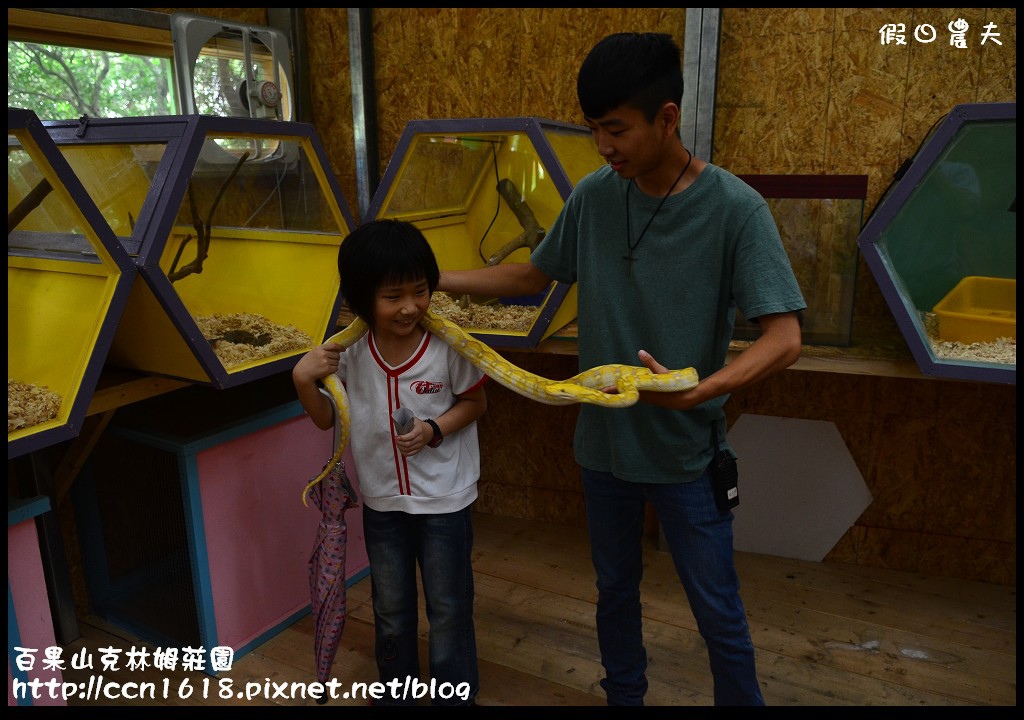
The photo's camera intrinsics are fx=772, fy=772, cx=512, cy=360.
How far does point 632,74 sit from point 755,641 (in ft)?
6.31

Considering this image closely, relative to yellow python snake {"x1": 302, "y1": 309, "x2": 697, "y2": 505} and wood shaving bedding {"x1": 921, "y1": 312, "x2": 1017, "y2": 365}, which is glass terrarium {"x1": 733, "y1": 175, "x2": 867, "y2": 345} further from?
yellow python snake {"x1": 302, "y1": 309, "x2": 697, "y2": 505}

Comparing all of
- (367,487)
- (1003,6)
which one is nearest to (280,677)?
(367,487)

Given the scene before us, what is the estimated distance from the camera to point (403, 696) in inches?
84.9

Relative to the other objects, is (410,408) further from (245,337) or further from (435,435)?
(245,337)

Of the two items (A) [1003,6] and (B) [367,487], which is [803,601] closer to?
(B) [367,487]

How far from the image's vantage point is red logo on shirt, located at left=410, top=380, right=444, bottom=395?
6.19ft

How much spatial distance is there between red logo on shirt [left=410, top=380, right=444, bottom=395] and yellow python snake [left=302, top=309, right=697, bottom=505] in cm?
11

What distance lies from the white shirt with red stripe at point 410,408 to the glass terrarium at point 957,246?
4.34 feet

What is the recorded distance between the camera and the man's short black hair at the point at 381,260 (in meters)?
1.71

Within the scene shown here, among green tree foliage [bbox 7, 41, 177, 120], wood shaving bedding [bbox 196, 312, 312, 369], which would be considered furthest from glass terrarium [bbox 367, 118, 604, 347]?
green tree foliage [bbox 7, 41, 177, 120]

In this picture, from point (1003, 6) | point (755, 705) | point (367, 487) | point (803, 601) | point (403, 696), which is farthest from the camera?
point (803, 601)

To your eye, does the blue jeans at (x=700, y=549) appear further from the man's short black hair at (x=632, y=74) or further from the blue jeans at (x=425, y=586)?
the man's short black hair at (x=632, y=74)

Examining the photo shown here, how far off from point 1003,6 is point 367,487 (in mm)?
2571
